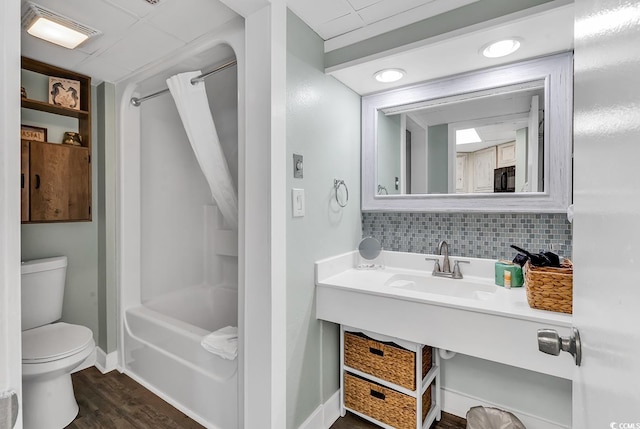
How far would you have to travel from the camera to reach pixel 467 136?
5.97 feet

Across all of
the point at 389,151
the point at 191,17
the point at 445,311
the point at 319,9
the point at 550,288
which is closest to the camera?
the point at 550,288

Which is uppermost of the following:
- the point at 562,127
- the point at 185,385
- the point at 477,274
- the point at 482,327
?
the point at 562,127

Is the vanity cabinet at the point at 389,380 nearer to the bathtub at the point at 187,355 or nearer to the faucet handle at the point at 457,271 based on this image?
the faucet handle at the point at 457,271

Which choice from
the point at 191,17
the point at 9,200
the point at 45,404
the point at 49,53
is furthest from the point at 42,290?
the point at 191,17

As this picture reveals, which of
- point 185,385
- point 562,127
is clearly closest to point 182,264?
point 185,385

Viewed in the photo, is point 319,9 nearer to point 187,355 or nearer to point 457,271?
point 457,271

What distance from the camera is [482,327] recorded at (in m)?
1.29

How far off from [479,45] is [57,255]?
10.0 feet

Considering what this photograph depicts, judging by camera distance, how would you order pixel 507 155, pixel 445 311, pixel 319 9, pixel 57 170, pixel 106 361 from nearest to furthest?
pixel 445 311
pixel 319 9
pixel 507 155
pixel 57 170
pixel 106 361

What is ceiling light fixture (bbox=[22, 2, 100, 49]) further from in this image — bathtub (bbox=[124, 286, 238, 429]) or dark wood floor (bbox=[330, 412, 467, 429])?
dark wood floor (bbox=[330, 412, 467, 429])

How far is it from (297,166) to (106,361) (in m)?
2.22

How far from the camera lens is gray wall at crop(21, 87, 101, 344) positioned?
222 centimetres

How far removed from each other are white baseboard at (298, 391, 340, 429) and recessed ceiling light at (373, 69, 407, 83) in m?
1.92

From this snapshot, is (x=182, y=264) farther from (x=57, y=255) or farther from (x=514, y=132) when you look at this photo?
(x=514, y=132)
